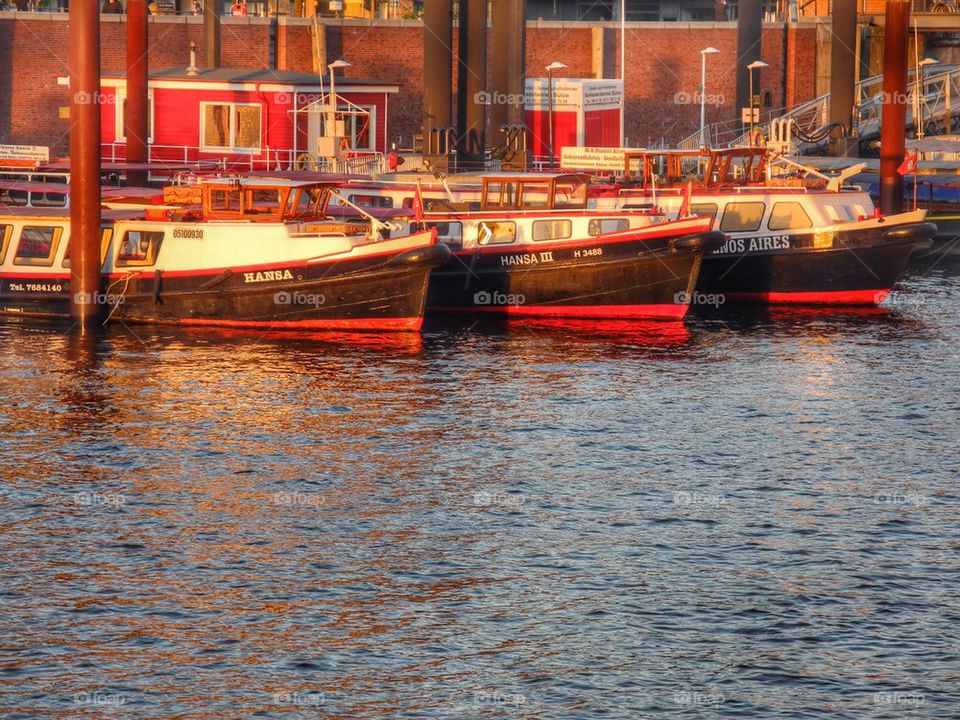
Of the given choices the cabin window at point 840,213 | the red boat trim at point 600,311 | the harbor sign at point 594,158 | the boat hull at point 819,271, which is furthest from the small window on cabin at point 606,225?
the cabin window at point 840,213

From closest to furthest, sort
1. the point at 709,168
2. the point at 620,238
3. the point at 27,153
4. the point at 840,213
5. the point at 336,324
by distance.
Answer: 1. the point at 336,324
2. the point at 620,238
3. the point at 840,213
4. the point at 709,168
5. the point at 27,153

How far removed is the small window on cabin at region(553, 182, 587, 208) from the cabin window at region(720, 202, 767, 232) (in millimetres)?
3580

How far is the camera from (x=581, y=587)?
17.8 m

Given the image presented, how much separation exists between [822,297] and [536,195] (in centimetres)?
680

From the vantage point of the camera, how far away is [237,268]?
32625 millimetres

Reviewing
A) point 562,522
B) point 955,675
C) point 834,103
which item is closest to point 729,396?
Result: point 562,522

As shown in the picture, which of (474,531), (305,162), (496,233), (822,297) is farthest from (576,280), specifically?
(305,162)

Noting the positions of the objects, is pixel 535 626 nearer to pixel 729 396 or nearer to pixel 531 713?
pixel 531 713

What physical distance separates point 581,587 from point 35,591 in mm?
5653

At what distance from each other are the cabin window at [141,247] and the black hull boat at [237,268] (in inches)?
0.8

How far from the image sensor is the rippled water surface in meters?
15.3

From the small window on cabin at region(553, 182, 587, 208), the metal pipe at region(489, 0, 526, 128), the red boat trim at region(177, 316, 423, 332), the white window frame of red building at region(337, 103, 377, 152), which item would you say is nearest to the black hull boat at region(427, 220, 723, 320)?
the small window on cabin at region(553, 182, 587, 208)

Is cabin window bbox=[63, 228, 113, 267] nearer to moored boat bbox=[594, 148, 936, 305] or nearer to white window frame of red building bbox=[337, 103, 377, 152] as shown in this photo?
moored boat bbox=[594, 148, 936, 305]

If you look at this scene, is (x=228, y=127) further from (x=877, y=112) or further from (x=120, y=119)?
(x=877, y=112)
